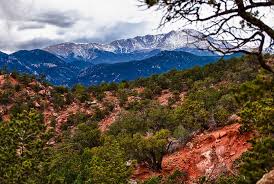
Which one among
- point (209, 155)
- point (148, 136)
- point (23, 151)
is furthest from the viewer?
point (148, 136)

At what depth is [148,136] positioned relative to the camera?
149 feet

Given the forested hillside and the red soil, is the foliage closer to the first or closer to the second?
the forested hillside

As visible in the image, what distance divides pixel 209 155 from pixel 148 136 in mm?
9172

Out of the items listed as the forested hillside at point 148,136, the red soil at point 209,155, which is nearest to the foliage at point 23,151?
the forested hillside at point 148,136

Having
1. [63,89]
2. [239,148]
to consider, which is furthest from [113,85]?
[239,148]

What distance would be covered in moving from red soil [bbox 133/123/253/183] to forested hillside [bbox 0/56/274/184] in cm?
10

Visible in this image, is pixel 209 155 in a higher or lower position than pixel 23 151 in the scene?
lower

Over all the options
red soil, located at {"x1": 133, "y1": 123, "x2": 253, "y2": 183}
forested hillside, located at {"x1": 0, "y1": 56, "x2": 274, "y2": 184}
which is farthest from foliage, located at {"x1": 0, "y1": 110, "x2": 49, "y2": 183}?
red soil, located at {"x1": 133, "y1": 123, "x2": 253, "y2": 183}

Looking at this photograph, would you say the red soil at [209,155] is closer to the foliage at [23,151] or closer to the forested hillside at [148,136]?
the forested hillside at [148,136]

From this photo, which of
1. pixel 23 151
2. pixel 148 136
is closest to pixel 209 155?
pixel 148 136

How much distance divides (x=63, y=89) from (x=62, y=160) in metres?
42.8

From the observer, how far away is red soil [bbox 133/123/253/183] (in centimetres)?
3600

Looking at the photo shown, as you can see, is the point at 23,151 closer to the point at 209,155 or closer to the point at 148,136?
the point at 148,136

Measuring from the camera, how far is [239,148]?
3653cm
